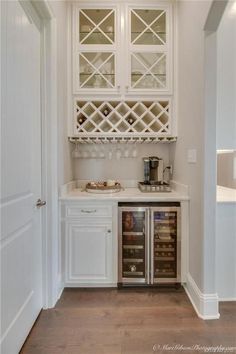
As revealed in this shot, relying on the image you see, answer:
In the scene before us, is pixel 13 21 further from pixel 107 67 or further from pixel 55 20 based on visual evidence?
pixel 107 67

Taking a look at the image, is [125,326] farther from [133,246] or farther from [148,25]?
[148,25]

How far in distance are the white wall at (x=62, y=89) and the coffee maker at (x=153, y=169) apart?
0.93 m

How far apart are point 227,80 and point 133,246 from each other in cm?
179

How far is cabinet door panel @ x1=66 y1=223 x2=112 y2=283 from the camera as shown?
2291 millimetres

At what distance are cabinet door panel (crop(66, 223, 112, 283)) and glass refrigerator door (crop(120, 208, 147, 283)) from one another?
15 centimetres

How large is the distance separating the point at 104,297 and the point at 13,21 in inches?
87.7

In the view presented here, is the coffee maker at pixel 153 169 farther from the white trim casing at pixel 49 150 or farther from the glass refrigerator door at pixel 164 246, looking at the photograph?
the white trim casing at pixel 49 150

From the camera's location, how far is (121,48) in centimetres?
262

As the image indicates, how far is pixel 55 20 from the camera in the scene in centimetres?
204

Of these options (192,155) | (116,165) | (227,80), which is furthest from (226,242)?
(116,165)

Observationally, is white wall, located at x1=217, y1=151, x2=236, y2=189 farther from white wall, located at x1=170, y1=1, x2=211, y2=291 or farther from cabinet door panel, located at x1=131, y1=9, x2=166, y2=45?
cabinet door panel, located at x1=131, y1=9, x2=166, y2=45

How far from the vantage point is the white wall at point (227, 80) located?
215cm

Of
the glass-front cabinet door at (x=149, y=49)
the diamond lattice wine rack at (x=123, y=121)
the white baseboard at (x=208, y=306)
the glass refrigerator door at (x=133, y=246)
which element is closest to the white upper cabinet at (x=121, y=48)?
the glass-front cabinet door at (x=149, y=49)

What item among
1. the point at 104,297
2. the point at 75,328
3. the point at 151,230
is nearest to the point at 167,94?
the point at 151,230
